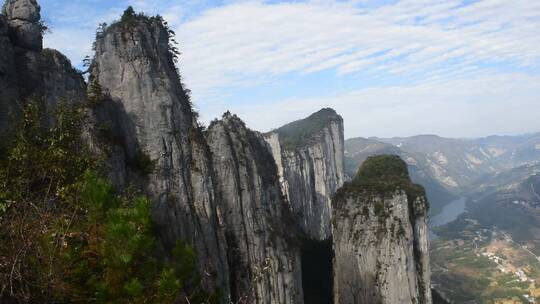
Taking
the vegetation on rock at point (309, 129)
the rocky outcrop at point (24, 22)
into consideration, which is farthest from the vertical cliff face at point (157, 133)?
the vegetation on rock at point (309, 129)

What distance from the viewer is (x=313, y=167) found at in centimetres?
8975

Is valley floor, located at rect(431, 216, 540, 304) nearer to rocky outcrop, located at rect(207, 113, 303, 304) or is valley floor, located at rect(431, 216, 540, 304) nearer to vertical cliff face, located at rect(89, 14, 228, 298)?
rocky outcrop, located at rect(207, 113, 303, 304)

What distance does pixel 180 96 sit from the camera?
2964 centimetres

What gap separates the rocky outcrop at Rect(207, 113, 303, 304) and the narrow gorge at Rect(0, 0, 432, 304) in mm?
71

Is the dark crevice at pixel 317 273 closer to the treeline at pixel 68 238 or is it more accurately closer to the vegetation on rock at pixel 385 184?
the vegetation on rock at pixel 385 184

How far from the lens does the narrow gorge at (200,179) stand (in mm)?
25016

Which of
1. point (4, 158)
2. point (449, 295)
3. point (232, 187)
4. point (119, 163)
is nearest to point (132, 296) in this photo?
point (4, 158)

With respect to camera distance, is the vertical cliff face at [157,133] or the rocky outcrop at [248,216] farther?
the rocky outcrop at [248,216]

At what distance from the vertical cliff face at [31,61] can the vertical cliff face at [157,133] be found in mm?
1738

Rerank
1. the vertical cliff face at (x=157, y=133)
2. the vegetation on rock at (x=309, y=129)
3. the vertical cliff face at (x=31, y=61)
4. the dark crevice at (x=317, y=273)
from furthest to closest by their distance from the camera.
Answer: the vegetation on rock at (x=309, y=129)
the dark crevice at (x=317, y=273)
the vertical cliff face at (x=157, y=133)
the vertical cliff face at (x=31, y=61)

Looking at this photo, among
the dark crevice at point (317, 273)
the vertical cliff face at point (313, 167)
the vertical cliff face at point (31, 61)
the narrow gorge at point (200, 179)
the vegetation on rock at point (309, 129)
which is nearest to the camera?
the vertical cliff face at point (31, 61)

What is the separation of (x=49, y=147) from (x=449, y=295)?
117 meters

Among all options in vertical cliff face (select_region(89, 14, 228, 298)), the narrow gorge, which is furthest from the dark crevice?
vertical cliff face (select_region(89, 14, 228, 298))

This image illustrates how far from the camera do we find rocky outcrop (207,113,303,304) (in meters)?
32.4
